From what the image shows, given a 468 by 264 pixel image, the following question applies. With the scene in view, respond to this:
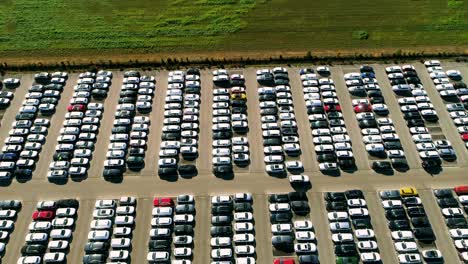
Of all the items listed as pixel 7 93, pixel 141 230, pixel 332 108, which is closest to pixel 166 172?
pixel 141 230

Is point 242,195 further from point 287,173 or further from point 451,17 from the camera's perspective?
point 451,17

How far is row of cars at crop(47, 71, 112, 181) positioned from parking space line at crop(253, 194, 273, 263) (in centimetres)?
2500

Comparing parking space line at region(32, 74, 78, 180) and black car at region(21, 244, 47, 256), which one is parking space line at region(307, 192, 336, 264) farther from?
parking space line at region(32, 74, 78, 180)

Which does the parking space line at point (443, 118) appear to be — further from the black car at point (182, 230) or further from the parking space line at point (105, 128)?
the parking space line at point (105, 128)

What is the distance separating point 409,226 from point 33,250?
156 feet

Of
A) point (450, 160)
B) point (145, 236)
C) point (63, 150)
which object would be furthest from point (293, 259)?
point (63, 150)

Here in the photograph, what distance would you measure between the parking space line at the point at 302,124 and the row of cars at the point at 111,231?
988 inches

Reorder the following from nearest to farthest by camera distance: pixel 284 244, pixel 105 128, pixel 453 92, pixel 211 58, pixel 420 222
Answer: pixel 284 244 → pixel 420 222 → pixel 105 128 → pixel 453 92 → pixel 211 58

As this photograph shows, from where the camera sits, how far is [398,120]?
216 ft

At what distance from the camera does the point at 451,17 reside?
272 feet

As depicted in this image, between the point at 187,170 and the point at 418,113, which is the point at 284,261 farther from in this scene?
the point at 418,113

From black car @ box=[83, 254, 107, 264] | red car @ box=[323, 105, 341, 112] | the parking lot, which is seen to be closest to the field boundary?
the parking lot

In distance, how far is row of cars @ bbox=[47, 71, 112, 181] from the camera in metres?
59.9

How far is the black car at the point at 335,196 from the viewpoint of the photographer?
56.2m
